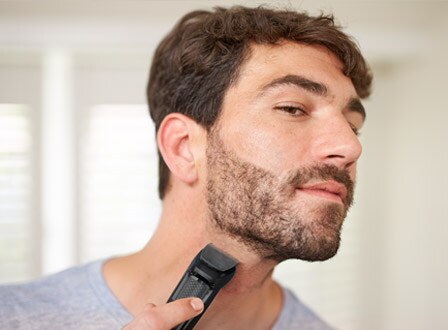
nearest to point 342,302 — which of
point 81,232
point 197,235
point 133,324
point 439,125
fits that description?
point 439,125

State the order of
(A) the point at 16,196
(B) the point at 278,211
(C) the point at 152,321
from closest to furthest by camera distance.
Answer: (C) the point at 152,321 < (B) the point at 278,211 < (A) the point at 16,196

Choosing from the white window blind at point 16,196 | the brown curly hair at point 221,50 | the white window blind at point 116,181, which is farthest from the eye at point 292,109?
the white window blind at point 116,181

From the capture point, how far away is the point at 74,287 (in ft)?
3.20

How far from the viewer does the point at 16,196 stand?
1.43 metres

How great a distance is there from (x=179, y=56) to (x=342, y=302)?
120 cm

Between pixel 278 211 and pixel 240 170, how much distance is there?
9 centimetres

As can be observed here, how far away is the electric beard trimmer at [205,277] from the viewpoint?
738 millimetres

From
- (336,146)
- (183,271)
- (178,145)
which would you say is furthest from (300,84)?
(183,271)

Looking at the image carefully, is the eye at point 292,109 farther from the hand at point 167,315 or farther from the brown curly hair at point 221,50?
the hand at point 167,315

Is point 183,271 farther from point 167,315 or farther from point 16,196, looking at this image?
point 16,196

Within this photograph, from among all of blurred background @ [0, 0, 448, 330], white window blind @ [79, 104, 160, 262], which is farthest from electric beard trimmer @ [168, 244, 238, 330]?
white window blind @ [79, 104, 160, 262]

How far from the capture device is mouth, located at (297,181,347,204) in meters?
0.79

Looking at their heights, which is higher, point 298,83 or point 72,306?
point 298,83

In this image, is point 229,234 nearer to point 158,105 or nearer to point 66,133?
point 158,105
